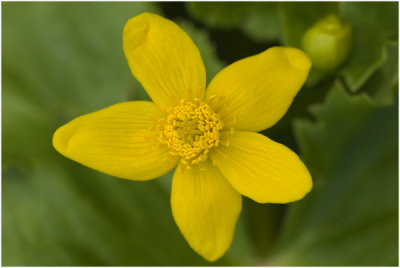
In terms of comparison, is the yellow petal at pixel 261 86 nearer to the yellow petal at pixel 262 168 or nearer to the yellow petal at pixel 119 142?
the yellow petal at pixel 262 168

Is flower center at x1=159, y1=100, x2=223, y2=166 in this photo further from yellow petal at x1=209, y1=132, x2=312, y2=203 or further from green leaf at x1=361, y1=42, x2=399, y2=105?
green leaf at x1=361, y1=42, x2=399, y2=105

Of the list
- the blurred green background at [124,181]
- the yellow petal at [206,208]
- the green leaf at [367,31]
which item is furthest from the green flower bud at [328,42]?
the yellow petal at [206,208]

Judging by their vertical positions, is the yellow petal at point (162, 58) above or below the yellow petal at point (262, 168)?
above

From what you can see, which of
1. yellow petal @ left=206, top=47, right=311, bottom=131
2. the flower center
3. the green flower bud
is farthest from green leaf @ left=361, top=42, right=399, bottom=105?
the flower center

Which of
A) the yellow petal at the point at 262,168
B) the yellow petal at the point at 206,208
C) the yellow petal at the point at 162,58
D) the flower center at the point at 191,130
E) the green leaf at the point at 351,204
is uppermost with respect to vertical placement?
the yellow petal at the point at 162,58

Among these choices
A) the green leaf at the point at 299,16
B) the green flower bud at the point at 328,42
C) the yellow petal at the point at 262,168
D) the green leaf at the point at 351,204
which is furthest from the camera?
the green leaf at the point at 351,204

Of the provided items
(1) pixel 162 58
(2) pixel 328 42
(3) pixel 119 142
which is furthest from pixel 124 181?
(2) pixel 328 42
